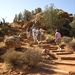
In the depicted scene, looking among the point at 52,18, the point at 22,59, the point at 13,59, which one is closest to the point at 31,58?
the point at 22,59

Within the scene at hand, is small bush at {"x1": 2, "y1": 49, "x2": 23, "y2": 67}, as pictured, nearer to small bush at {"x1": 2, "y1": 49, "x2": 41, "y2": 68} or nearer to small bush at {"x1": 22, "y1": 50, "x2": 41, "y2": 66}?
small bush at {"x1": 2, "y1": 49, "x2": 41, "y2": 68}

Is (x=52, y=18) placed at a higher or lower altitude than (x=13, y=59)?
higher

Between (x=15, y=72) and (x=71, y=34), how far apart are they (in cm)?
1693

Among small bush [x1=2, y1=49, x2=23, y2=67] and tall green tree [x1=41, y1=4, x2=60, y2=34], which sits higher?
tall green tree [x1=41, y1=4, x2=60, y2=34]

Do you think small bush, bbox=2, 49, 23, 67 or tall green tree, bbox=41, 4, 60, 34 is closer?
A: small bush, bbox=2, 49, 23, 67

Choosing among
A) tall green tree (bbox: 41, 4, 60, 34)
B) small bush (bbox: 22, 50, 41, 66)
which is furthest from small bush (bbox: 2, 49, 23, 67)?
tall green tree (bbox: 41, 4, 60, 34)

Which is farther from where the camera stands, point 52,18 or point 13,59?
point 52,18

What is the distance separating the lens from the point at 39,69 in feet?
28.8

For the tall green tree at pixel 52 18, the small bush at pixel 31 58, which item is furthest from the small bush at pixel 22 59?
the tall green tree at pixel 52 18

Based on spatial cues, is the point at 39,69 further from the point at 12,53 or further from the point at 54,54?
the point at 54,54

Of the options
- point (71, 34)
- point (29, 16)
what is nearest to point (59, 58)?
point (71, 34)

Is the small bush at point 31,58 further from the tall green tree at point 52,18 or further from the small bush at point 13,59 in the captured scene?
the tall green tree at point 52,18

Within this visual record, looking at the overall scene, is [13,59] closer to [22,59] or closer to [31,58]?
[22,59]

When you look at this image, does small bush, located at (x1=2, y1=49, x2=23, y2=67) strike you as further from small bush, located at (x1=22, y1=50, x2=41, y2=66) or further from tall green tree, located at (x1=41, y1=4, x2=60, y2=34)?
tall green tree, located at (x1=41, y1=4, x2=60, y2=34)
